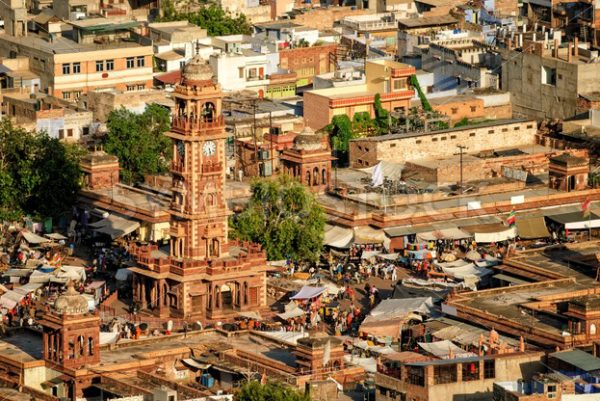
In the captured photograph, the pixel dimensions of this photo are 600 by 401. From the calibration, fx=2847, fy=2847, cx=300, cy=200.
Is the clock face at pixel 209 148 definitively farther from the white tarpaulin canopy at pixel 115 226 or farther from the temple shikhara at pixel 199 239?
the white tarpaulin canopy at pixel 115 226

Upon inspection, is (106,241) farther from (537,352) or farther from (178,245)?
(537,352)

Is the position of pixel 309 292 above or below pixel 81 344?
below

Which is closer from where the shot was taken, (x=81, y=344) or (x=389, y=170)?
(x=81, y=344)

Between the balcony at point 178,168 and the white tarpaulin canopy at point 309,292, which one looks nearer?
the balcony at point 178,168

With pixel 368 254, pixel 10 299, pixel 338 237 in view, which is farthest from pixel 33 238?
pixel 368 254

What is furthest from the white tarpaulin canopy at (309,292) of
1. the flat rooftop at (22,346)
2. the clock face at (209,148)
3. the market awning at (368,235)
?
the flat rooftop at (22,346)

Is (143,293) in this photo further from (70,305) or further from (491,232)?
(491,232)

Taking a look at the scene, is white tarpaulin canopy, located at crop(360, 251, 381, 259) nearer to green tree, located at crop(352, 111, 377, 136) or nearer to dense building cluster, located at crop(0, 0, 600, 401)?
dense building cluster, located at crop(0, 0, 600, 401)

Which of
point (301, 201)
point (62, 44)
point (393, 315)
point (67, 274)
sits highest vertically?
point (62, 44)

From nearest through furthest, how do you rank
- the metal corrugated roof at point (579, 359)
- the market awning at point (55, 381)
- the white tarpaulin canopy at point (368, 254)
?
the metal corrugated roof at point (579, 359) < the market awning at point (55, 381) < the white tarpaulin canopy at point (368, 254)
